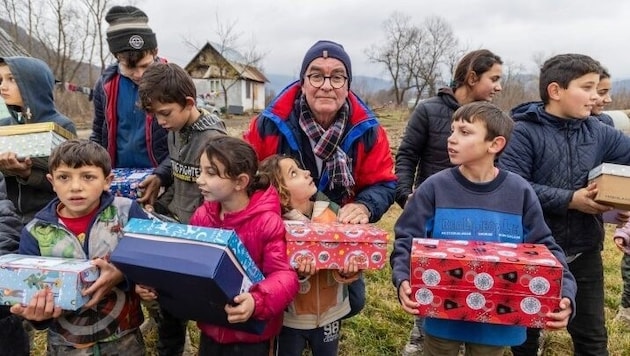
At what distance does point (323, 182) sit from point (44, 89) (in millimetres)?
1883

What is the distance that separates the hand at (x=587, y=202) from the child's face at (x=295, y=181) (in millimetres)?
1347

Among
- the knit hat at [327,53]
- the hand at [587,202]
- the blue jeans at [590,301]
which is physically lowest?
the blue jeans at [590,301]

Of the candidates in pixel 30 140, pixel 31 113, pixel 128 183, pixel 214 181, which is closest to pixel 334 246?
pixel 214 181

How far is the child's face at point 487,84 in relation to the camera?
3371mm

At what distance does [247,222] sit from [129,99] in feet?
4.74

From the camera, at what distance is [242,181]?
2.24 metres

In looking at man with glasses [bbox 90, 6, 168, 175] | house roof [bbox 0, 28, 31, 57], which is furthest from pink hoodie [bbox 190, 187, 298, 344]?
house roof [bbox 0, 28, 31, 57]

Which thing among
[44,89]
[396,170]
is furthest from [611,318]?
[44,89]

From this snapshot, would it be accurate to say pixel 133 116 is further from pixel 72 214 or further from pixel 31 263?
pixel 31 263

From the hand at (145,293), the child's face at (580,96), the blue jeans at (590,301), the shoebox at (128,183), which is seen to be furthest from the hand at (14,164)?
the blue jeans at (590,301)

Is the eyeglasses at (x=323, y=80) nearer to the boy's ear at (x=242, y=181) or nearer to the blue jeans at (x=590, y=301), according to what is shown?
the boy's ear at (x=242, y=181)

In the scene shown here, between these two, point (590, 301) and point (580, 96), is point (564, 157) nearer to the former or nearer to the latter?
point (580, 96)

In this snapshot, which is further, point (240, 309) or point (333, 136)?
point (333, 136)

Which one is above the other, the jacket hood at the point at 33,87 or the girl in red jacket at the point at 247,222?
the jacket hood at the point at 33,87
